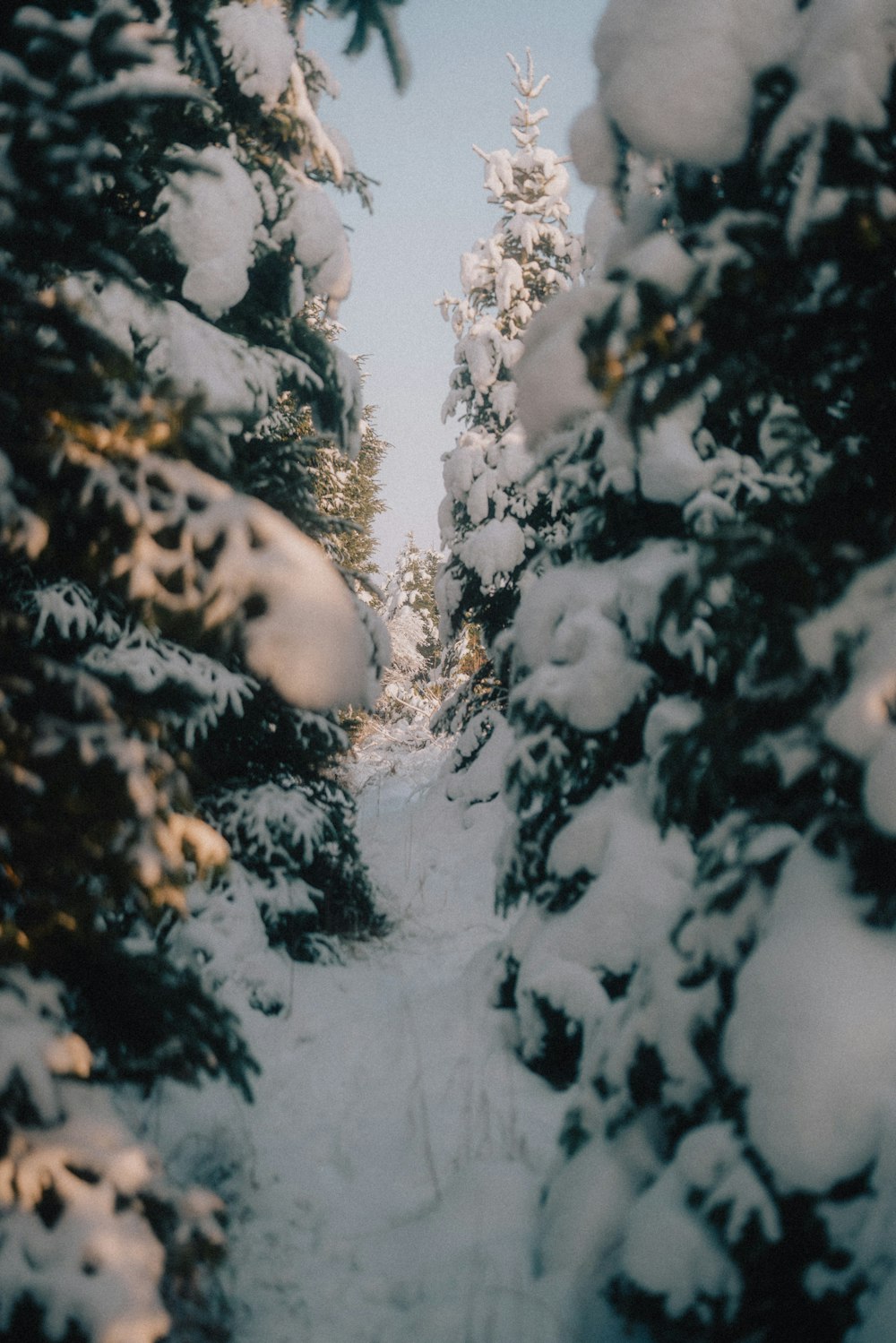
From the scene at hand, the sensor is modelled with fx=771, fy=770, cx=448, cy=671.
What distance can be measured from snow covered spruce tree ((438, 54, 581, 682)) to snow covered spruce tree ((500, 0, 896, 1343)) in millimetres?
8662

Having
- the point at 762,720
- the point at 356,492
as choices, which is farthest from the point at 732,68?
the point at 356,492

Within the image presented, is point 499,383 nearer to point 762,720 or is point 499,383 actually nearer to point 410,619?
point 762,720

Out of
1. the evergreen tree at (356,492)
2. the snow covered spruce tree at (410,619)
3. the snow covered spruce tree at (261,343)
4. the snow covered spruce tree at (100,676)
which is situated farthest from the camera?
the snow covered spruce tree at (410,619)

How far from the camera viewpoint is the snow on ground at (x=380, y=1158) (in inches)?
108

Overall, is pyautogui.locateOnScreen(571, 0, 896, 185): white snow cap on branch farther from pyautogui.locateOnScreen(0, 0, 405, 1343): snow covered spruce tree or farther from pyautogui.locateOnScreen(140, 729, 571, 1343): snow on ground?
pyautogui.locateOnScreen(140, 729, 571, 1343): snow on ground

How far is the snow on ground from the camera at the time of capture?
2.74m

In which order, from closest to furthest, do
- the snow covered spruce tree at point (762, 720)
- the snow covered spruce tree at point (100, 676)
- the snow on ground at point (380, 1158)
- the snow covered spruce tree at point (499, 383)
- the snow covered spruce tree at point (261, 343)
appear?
the snow covered spruce tree at point (762, 720)
the snow covered spruce tree at point (100, 676)
the snow on ground at point (380, 1158)
the snow covered spruce tree at point (261, 343)
the snow covered spruce tree at point (499, 383)

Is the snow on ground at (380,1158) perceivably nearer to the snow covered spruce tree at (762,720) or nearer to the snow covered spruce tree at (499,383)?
the snow covered spruce tree at (762,720)

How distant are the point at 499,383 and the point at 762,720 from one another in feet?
38.2

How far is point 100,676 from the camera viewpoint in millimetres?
2342

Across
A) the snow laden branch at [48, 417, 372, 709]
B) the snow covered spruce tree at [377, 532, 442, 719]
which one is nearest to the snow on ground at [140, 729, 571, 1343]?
the snow laden branch at [48, 417, 372, 709]

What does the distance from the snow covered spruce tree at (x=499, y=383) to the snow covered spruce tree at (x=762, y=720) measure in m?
8.66

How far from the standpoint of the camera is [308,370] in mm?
6094

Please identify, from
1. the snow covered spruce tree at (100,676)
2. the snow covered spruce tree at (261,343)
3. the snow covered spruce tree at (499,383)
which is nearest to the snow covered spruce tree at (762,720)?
the snow covered spruce tree at (100,676)
